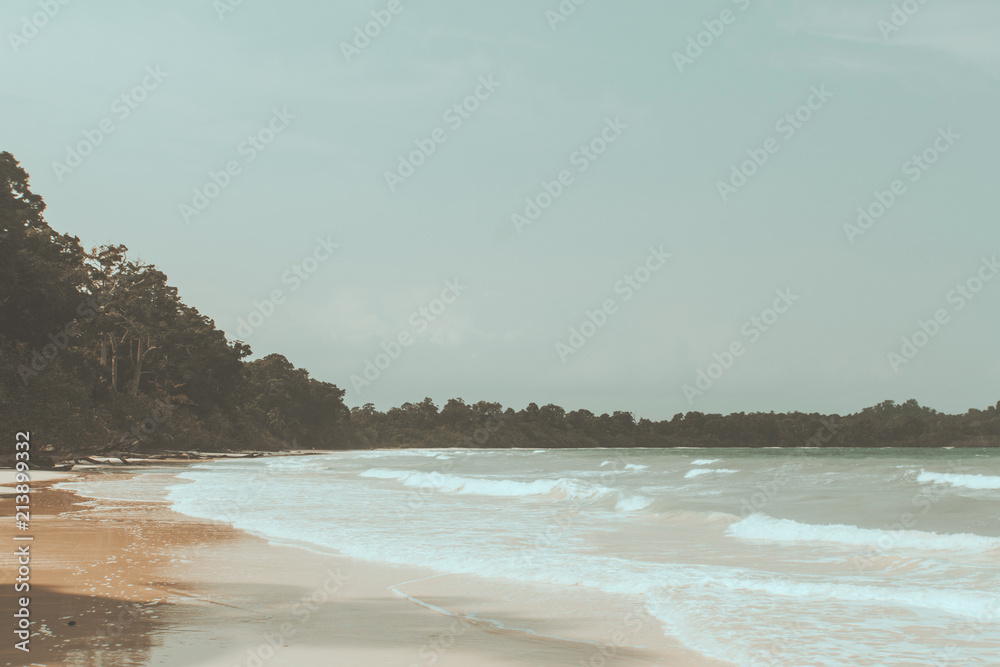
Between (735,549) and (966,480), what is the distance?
19026mm

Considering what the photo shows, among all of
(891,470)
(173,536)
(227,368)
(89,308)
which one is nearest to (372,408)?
(227,368)

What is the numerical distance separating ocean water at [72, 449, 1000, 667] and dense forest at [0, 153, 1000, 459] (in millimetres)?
13632

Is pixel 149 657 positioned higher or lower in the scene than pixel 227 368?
lower

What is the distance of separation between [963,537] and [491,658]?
28.3ft

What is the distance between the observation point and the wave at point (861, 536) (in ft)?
36.0

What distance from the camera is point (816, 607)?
725cm

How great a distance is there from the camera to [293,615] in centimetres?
663

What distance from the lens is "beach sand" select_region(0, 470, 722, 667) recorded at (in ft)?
17.6

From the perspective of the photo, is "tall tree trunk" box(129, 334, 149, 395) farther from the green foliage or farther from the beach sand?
the beach sand

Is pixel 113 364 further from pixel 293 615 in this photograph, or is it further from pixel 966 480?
pixel 293 615

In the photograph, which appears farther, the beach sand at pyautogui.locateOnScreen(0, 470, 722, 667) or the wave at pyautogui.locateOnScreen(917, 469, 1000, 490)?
the wave at pyautogui.locateOnScreen(917, 469, 1000, 490)

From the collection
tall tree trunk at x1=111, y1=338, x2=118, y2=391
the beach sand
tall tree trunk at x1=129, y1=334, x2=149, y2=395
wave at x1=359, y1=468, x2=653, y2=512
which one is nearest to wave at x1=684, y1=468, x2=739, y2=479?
wave at x1=359, y1=468, x2=653, y2=512

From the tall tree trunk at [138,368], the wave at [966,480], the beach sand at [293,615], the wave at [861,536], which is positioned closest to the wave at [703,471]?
the wave at [966,480]

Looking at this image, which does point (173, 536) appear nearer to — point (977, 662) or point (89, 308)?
point (977, 662)
